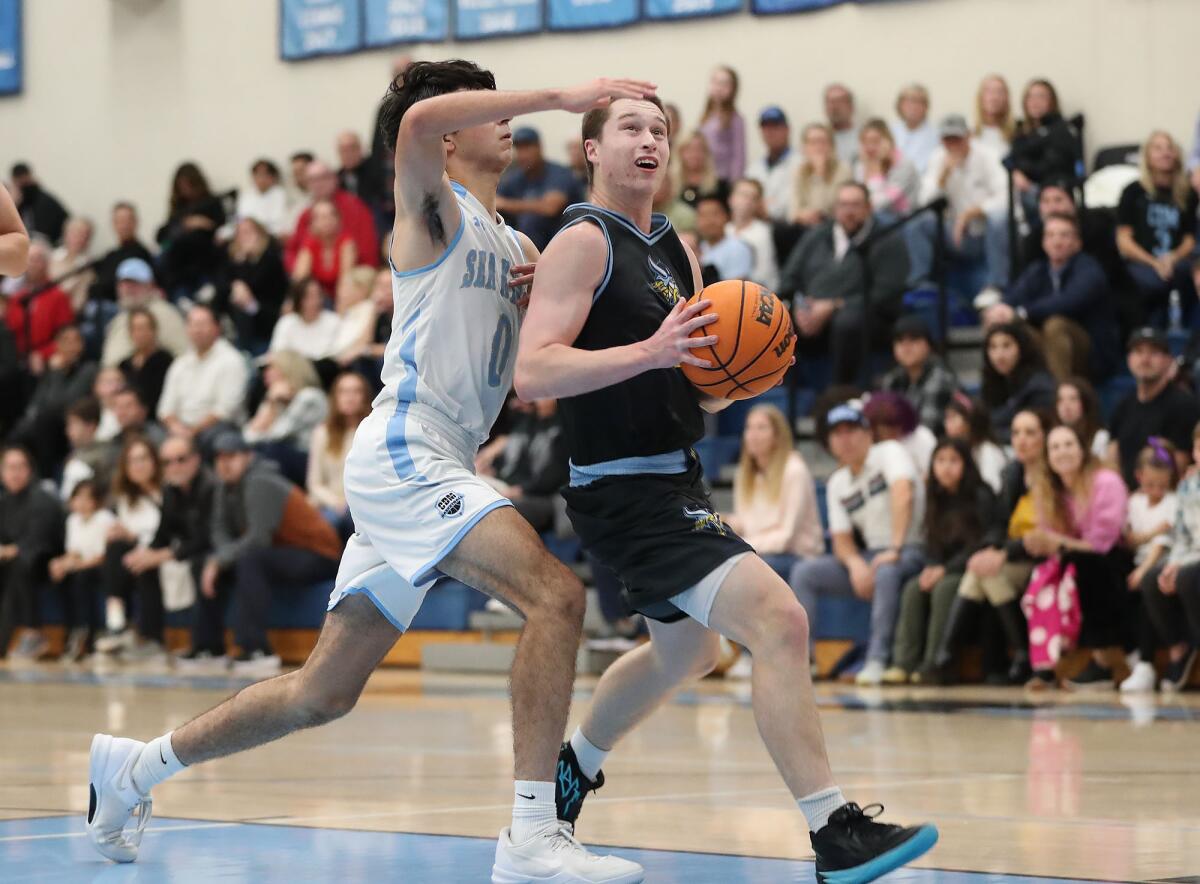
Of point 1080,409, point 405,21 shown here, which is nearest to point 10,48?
point 405,21

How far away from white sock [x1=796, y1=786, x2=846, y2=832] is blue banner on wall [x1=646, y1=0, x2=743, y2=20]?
1413cm

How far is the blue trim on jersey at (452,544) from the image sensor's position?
4.91 metres

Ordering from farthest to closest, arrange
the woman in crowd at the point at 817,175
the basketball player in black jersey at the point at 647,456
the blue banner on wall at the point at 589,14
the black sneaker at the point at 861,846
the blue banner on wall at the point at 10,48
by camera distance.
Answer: the blue banner on wall at the point at 10,48, the blue banner on wall at the point at 589,14, the woman in crowd at the point at 817,175, the basketball player in black jersey at the point at 647,456, the black sneaker at the point at 861,846

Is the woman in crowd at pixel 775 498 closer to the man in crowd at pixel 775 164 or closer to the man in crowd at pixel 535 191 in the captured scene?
the man in crowd at pixel 775 164

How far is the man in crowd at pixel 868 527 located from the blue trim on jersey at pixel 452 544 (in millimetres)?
7459

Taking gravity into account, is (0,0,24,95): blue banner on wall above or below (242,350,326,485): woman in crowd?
above

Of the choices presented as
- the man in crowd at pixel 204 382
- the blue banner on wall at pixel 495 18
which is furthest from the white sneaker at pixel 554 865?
the blue banner on wall at pixel 495 18

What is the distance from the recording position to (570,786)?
539 centimetres

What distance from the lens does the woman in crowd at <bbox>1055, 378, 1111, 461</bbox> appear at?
11.8 metres

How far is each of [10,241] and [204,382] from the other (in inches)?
460

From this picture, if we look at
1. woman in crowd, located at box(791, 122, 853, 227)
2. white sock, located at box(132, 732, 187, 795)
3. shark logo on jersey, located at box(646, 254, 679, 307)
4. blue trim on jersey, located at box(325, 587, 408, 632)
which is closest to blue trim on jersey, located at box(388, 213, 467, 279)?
shark logo on jersey, located at box(646, 254, 679, 307)

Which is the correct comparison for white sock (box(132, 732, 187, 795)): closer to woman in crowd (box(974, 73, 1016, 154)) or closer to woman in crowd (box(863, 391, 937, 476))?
woman in crowd (box(863, 391, 937, 476))

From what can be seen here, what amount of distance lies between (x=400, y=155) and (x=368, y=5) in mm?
15792

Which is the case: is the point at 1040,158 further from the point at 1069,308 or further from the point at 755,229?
the point at 755,229
